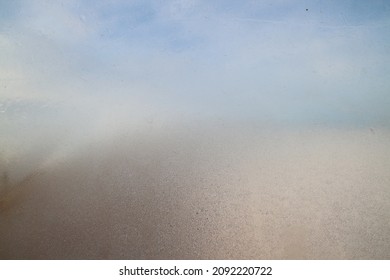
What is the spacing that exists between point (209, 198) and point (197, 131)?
44cm

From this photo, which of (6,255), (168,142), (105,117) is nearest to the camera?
(6,255)

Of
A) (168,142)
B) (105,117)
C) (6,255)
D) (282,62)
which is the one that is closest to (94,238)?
(6,255)

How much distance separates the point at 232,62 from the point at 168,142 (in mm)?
774

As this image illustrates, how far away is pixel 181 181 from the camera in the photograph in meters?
1.45

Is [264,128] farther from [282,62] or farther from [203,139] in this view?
[282,62]

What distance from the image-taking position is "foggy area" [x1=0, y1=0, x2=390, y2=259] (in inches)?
50.0

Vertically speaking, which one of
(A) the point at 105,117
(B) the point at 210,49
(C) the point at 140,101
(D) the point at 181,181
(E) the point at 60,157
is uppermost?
(B) the point at 210,49

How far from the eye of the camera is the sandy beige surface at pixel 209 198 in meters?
1.23

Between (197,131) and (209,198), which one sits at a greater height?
(197,131)

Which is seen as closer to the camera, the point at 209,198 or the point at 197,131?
the point at 209,198

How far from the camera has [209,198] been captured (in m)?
1.38

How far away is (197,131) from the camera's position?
165cm

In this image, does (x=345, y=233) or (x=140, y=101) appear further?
(x=140, y=101)

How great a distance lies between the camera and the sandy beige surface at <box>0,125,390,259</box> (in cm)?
123
